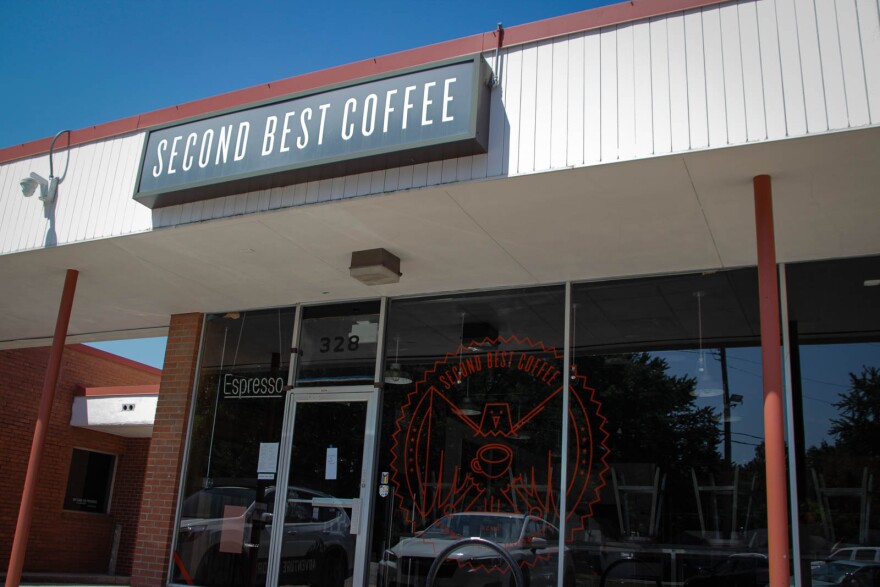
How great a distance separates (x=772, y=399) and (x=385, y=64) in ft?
11.2

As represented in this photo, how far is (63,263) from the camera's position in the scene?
288 inches

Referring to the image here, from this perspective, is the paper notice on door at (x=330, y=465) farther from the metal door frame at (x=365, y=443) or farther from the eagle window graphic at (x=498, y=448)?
the eagle window graphic at (x=498, y=448)

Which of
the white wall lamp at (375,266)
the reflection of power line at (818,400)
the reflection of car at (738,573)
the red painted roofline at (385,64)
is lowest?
the reflection of car at (738,573)

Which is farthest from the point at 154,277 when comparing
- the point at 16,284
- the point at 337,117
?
the point at 337,117

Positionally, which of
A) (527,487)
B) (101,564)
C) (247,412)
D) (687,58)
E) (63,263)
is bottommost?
(101,564)

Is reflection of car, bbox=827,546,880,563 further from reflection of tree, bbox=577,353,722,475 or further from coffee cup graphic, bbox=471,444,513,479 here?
coffee cup graphic, bbox=471,444,513,479

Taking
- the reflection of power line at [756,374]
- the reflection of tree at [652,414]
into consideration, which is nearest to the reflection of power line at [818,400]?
the reflection of power line at [756,374]

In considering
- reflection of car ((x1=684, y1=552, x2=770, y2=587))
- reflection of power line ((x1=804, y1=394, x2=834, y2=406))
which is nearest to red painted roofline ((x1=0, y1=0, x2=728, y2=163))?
reflection of power line ((x1=804, y1=394, x2=834, y2=406))

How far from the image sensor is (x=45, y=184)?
692 centimetres

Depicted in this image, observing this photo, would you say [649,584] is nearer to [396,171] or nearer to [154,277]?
[396,171]

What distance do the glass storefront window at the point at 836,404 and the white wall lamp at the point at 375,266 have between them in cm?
323

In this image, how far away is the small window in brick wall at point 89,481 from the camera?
14984mm

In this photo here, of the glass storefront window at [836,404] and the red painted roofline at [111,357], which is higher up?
the red painted roofline at [111,357]

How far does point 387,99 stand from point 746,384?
3609 mm
